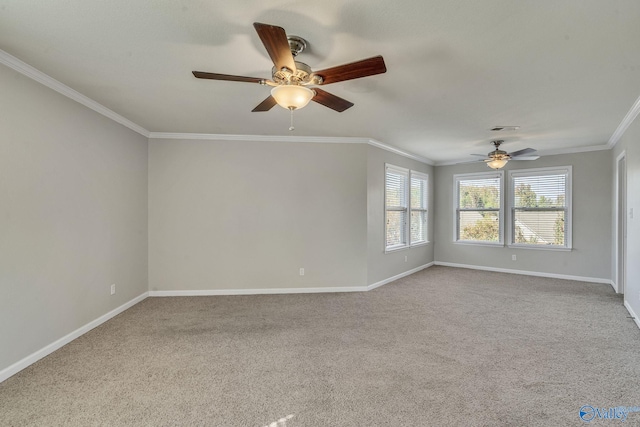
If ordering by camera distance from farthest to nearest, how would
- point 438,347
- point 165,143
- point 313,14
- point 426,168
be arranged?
point 426,168 < point 165,143 < point 438,347 < point 313,14

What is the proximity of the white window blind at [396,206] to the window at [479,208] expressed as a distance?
170 centimetres

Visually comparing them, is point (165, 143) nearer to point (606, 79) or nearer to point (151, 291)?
point (151, 291)

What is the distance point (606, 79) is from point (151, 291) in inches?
236

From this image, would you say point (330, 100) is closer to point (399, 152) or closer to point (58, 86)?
point (58, 86)

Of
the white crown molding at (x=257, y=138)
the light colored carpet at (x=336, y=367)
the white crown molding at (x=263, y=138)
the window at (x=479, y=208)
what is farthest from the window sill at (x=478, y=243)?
the white crown molding at (x=257, y=138)

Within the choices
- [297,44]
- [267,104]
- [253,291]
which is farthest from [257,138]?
[297,44]

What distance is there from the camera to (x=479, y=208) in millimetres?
6891

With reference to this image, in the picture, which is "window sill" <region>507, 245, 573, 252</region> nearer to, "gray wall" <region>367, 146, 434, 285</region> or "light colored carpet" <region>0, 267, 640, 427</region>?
"light colored carpet" <region>0, 267, 640, 427</region>

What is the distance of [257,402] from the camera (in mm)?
2164

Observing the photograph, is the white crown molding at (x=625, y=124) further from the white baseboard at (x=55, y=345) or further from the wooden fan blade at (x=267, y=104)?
the white baseboard at (x=55, y=345)

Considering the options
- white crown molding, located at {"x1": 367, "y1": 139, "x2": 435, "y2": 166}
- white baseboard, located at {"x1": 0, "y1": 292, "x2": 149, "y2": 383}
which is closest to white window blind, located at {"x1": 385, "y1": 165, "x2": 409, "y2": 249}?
white crown molding, located at {"x1": 367, "y1": 139, "x2": 435, "y2": 166}

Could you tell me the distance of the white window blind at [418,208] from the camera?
664 cm

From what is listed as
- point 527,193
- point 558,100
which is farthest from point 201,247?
point 527,193

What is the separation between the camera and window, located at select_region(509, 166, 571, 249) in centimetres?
595
